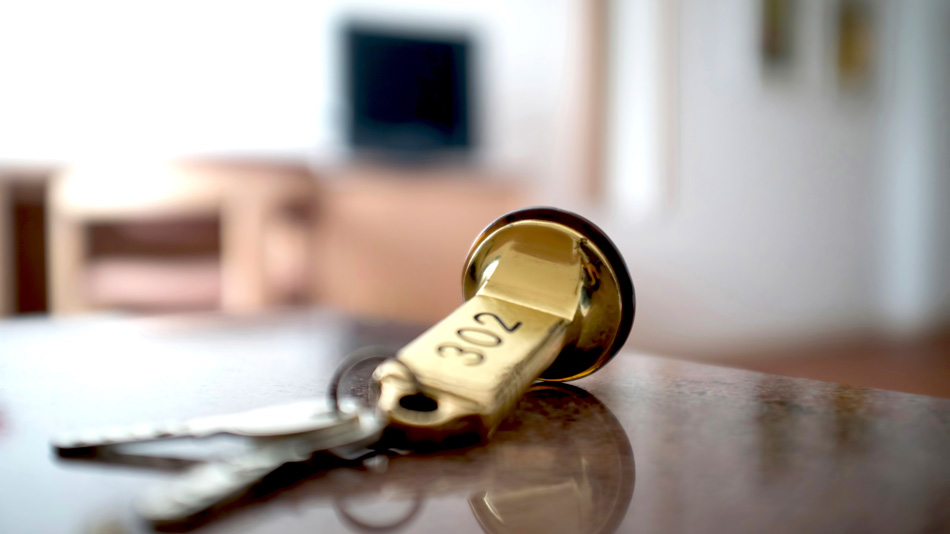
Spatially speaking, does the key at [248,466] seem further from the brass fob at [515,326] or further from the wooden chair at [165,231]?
the wooden chair at [165,231]

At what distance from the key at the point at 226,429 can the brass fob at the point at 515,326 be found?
34 mm

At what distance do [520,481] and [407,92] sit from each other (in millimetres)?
3588

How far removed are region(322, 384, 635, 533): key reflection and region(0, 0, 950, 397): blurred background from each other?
5.85 ft

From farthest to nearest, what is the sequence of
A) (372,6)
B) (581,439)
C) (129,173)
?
1. (372,6)
2. (129,173)
3. (581,439)

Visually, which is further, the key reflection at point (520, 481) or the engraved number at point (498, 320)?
the engraved number at point (498, 320)

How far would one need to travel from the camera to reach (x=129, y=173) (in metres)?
1.93

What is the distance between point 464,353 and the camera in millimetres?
411

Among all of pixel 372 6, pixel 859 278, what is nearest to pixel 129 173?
pixel 372 6

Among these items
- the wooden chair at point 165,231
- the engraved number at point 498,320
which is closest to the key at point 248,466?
the engraved number at point 498,320

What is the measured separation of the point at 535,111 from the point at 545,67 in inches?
8.9

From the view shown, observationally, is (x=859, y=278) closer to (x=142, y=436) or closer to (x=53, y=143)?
(x=53, y=143)

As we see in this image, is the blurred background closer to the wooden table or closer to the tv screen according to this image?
the tv screen

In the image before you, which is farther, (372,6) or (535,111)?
(535,111)

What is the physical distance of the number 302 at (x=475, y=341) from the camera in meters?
0.41
